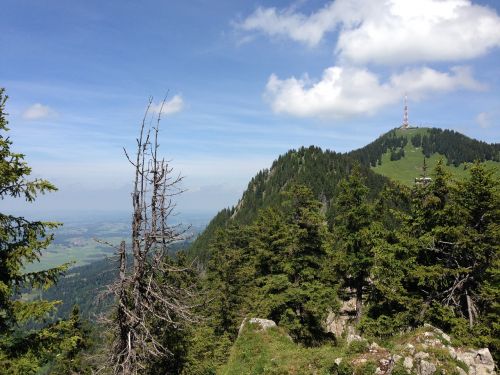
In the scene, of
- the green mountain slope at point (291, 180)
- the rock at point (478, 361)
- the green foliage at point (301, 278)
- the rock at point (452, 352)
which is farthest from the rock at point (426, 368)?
the green mountain slope at point (291, 180)

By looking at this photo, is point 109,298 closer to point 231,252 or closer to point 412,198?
point 412,198

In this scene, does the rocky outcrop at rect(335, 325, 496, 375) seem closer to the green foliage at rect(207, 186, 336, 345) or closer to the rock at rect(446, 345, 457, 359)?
the rock at rect(446, 345, 457, 359)

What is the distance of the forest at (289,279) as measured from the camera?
12.3 m

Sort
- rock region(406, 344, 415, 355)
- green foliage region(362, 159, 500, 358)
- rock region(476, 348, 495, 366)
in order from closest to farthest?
rock region(406, 344, 415, 355)
rock region(476, 348, 495, 366)
green foliage region(362, 159, 500, 358)

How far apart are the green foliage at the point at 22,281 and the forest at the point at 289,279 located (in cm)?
4

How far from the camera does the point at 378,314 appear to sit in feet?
80.6

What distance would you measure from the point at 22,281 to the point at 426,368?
15.6m

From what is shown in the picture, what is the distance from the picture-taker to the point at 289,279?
28.8 m

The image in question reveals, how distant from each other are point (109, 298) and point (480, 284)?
1998 cm

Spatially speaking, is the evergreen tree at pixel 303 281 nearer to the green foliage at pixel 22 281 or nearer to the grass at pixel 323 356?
the grass at pixel 323 356

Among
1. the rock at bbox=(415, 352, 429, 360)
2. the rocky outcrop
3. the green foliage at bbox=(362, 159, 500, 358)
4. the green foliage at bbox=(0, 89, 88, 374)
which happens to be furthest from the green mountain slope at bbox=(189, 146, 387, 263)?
the green foliage at bbox=(0, 89, 88, 374)

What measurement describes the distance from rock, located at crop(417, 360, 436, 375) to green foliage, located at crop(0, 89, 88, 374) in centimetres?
1283

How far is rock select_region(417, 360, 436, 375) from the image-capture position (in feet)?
44.9

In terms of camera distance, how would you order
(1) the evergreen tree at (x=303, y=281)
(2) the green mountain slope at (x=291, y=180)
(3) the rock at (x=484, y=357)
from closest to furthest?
(3) the rock at (x=484, y=357)
(1) the evergreen tree at (x=303, y=281)
(2) the green mountain slope at (x=291, y=180)
